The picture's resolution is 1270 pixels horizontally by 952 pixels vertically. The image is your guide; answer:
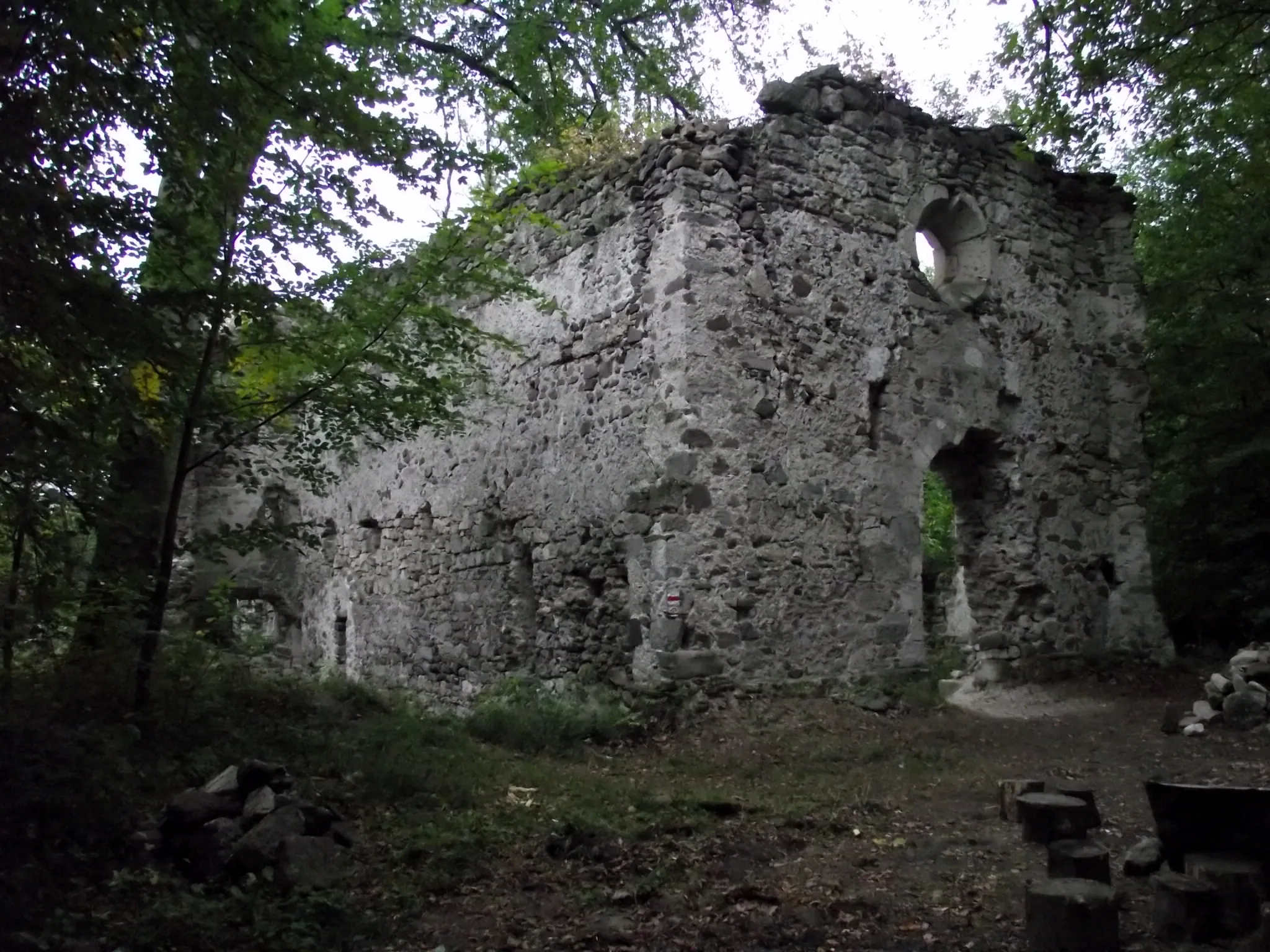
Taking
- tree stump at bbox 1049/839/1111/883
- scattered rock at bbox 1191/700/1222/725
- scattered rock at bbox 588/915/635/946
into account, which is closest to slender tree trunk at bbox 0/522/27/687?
scattered rock at bbox 588/915/635/946

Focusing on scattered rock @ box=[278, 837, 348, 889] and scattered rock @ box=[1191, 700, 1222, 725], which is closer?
scattered rock @ box=[278, 837, 348, 889]

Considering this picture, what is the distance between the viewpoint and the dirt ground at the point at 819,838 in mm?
3768

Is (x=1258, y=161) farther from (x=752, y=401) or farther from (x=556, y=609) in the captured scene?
(x=556, y=609)

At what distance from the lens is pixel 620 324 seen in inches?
343

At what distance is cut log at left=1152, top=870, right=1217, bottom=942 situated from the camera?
3346 millimetres

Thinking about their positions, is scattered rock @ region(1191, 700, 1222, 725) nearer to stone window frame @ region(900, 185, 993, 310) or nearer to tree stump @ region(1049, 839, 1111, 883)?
stone window frame @ region(900, 185, 993, 310)

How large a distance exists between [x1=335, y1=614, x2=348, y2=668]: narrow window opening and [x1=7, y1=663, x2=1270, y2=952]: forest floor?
543 centimetres

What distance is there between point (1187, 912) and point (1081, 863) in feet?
1.34

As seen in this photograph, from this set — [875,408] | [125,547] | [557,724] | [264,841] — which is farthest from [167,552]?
[875,408]

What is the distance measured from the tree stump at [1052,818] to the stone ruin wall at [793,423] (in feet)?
10.4

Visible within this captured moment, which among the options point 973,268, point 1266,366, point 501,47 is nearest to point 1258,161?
point 1266,366

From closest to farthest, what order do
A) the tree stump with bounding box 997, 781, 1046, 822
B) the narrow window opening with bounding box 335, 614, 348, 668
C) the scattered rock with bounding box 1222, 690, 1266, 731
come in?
the tree stump with bounding box 997, 781, 1046, 822
the scattered rock with bounding box 1222, 690, 1266, 731
the narrow window opening with bounding box 335, 614, 348, 668

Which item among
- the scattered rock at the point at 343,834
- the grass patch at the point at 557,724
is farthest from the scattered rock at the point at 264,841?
the grass patch at the point at 557,724

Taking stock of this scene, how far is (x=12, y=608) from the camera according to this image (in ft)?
14.5
